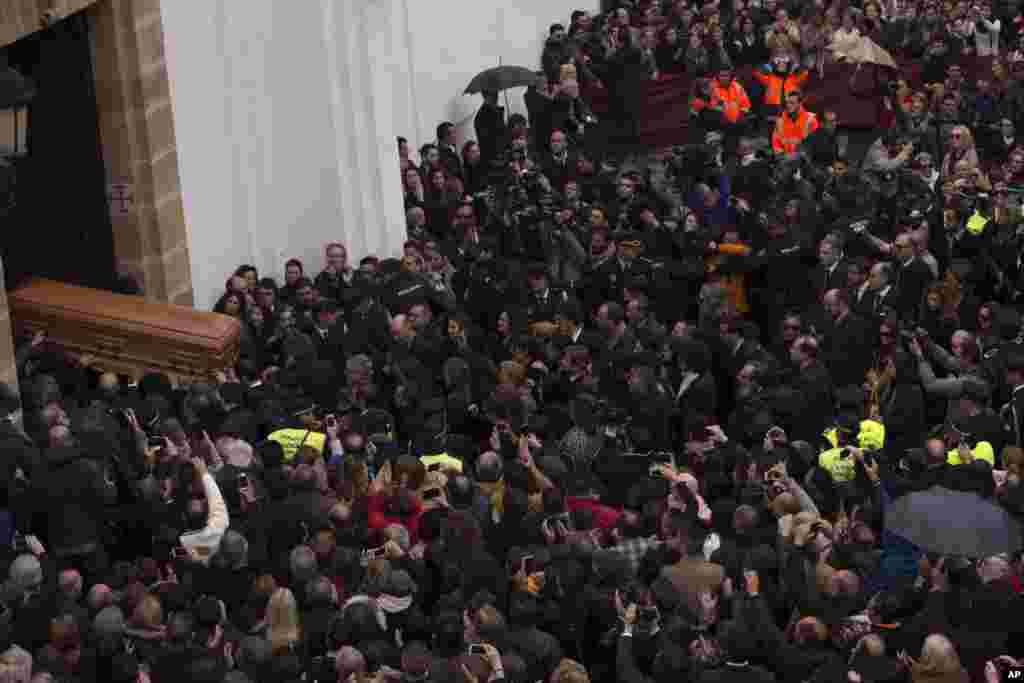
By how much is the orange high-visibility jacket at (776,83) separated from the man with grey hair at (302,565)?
43.2 ft

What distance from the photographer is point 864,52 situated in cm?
2798

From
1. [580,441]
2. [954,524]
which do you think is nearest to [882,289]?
[580,441]

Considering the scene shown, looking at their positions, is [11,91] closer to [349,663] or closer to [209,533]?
[209,533]

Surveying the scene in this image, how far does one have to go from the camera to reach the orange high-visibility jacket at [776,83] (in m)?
27.2

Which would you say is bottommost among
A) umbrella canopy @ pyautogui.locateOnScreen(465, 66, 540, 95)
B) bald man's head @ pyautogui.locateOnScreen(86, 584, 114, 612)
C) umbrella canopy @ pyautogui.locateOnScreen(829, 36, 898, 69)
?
bald man's head @ pyautogui.locateOnScreen(86, 584, 114, 612)

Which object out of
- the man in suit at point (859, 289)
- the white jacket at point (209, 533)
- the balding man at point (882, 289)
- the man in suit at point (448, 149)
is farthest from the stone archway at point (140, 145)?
the balding man at point (882, 289)

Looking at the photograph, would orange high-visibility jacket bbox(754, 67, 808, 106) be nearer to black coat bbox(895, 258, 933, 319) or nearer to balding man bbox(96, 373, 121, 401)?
black coat bbox(895, 258, 933, 319)

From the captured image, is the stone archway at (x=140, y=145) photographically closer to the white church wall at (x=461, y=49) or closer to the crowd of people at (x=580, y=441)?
the crowd of people at (x=580, y=441)

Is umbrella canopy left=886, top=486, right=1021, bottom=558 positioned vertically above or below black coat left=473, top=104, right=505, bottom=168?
below

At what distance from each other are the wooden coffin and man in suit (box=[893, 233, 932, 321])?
575 centimetres

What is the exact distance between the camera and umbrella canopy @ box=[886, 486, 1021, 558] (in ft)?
48.2

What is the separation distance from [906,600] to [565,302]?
6586mm

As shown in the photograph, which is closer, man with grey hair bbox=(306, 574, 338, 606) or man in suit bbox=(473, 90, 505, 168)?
man with grey hair bbox=(306, 574, 338, 606)

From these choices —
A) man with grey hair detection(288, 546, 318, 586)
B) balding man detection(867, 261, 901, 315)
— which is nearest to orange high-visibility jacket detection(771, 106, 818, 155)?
balding man detection(867, 261, 901, 315)
